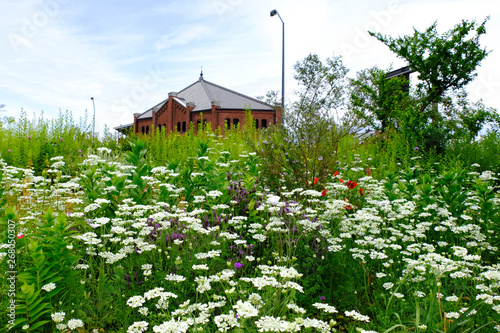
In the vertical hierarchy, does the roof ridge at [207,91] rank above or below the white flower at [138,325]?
above

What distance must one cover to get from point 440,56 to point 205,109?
29.2 m

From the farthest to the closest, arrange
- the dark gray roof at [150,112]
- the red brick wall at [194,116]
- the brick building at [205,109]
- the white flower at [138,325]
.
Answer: the dark gray roof at [150,112], the brick building at [205,109], the red brick wall at [194,116], the white flower at [138,325]

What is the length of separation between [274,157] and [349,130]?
1440 millimetres

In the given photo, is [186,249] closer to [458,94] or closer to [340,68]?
[458,94]

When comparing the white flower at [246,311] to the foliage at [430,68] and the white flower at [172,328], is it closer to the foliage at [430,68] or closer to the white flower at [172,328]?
the white flower at [172,328]

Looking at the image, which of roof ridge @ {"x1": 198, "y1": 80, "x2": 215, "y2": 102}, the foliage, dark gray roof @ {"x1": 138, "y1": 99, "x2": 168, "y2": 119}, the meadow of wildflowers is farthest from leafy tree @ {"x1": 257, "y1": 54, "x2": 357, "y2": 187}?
dark gray roof @ {"x1": 138, "y1": 99, "x2": 168, "y2": 119}

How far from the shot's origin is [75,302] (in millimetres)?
2781

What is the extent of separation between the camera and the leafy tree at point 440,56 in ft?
68.6

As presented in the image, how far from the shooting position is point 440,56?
21.3 metres

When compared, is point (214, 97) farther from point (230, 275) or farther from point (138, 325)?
point (138, 325)

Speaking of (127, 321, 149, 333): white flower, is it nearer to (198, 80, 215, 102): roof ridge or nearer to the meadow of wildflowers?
the meadow of wildflowers

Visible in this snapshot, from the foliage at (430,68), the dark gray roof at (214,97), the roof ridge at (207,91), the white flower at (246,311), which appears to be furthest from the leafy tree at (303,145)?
the roof ridge at (207,91)

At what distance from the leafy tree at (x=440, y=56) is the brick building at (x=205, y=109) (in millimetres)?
19002

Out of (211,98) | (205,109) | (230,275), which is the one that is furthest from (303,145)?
(211,98)
